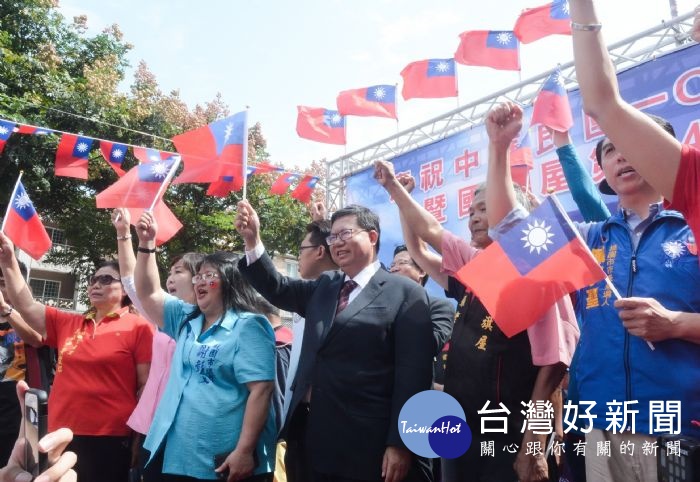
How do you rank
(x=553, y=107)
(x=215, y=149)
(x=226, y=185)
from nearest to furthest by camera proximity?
(x=553, y=107)
(x=215, y=149)
(x=226, y=185)

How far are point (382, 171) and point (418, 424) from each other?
3.76 feet

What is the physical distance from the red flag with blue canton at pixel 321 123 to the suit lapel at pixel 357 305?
15.4 feet

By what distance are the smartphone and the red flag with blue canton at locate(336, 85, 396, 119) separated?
5.86 m

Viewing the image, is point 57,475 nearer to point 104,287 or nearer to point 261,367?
point 261,367

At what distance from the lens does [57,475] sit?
102 centimetres

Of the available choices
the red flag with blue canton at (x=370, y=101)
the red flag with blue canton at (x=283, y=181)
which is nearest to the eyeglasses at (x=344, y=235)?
the red flag with blue canton at (x=370, y=101)

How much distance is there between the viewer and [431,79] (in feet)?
19.9

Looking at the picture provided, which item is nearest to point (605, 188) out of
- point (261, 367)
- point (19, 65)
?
point (261, 367)

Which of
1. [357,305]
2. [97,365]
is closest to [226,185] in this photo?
[97,365]

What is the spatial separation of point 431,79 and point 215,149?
308 centimetres

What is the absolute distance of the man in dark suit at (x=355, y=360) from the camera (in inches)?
86.2

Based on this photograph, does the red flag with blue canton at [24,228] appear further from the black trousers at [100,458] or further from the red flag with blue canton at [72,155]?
the black trousers at [100,458]

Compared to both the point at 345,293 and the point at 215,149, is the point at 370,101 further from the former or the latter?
the point at 345,293

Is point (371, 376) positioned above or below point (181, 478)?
above
